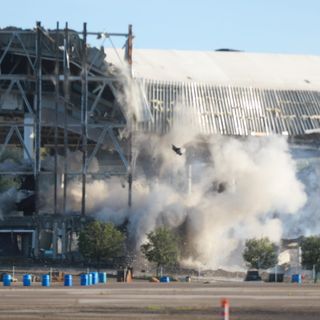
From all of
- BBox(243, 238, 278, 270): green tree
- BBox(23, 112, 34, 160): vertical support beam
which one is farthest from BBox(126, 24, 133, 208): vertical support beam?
BBox(243, 238, 278, 270): green tree

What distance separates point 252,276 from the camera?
85.9 meters

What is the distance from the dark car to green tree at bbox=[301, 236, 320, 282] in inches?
188

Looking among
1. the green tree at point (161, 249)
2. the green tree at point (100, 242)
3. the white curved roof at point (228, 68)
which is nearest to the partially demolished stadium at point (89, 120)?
the white curved roof at point (228, 68)

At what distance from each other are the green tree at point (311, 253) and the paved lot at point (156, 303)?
24.7 metres

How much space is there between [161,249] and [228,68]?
26.8 m

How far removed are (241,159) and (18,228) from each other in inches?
797

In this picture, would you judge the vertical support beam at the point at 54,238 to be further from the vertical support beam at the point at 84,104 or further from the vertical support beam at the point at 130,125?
the vertical support beam at the point at 130,125

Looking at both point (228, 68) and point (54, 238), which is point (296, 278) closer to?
point (54, 238)

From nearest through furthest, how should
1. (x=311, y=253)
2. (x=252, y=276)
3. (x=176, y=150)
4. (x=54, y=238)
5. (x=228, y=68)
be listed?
(x=252, y=276), (x=311, y=253), (x=54, y=238), (x=176, y=150), (x=228, y=68)

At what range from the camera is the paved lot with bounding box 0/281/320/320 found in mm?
44844

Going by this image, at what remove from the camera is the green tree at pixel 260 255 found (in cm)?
9156

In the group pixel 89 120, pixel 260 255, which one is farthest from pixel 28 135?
pixel 260 255

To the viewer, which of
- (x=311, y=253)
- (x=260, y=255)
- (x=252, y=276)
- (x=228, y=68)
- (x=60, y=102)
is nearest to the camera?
(x=252, y=276)

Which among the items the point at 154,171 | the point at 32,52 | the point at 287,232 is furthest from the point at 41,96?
the point at 287,232
